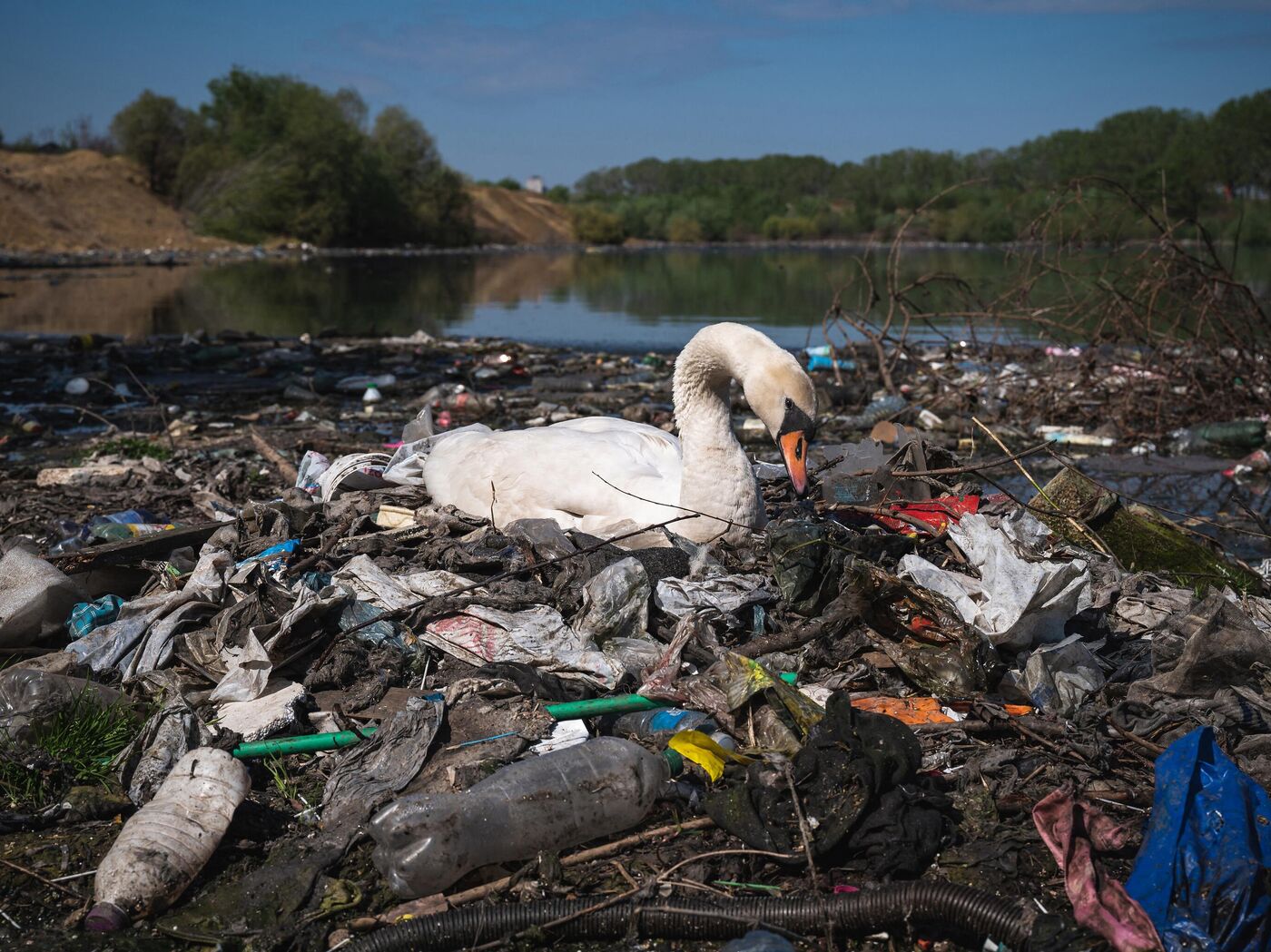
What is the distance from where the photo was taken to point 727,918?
2.58 m

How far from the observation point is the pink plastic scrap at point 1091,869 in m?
2.46

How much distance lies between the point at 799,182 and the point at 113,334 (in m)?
138

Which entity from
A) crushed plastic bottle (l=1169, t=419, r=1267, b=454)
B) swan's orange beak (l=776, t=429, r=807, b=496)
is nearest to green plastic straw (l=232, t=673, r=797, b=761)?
swan's orange beak (l=776, t=429, r=807, b=496)

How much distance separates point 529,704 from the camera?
3.57m

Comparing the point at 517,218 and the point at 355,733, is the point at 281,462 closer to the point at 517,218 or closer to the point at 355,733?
the point at 355,733

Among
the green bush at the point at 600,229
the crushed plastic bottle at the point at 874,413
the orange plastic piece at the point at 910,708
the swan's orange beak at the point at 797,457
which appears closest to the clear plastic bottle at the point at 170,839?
the orange plastic piece at the point at 910,708

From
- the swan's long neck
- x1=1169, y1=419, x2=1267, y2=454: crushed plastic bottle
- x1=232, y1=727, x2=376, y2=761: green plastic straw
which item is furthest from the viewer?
x1=1169, y1=419, x2=1267, y2=454: crushed plastic bottle

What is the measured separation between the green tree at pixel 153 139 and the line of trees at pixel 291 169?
71 mm

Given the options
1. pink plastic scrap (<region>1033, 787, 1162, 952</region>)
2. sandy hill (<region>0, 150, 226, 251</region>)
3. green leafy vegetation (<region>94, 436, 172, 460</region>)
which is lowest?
pink plastic scrap (<region>1033, 787, 1162, 952</region>)

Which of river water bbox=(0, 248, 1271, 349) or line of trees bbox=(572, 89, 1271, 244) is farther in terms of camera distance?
line of trees bbox=(572, 89, 1271, 244)

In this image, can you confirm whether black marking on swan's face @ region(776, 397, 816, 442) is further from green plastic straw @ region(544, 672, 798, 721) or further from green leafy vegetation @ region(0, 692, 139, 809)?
green leafy vegetation @ region(0, 692, 139, 809)

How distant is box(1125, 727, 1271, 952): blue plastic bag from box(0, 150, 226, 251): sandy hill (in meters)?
60.7

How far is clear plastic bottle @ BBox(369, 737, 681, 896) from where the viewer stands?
9.18 feet

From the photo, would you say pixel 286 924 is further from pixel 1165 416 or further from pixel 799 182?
pixel 799 182
